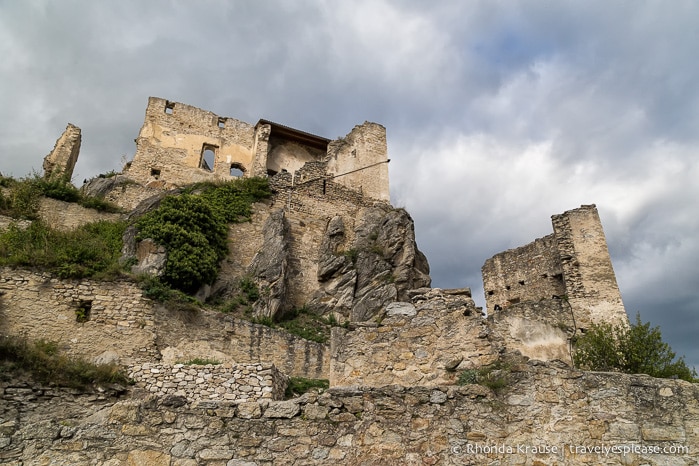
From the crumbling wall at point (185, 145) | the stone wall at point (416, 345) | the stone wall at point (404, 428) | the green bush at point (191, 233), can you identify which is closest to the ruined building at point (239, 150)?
the crumbling wall at point (185, 145)

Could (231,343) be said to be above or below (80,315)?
below

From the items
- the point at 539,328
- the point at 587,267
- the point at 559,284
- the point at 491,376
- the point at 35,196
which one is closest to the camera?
the point at 491,376

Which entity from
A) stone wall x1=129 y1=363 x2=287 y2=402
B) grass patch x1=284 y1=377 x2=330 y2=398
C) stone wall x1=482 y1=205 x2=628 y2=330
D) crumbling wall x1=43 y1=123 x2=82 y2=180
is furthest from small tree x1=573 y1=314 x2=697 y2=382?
crumbling wall x1=43 y1=123 x2=82 y2=180

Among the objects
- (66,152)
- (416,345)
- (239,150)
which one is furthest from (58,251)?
(239,150)

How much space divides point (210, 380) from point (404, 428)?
21.1ft

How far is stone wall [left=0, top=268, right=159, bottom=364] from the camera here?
36.3ft

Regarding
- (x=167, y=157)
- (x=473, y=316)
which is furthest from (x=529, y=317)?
(x=167, y=157)

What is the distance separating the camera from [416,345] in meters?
7.18

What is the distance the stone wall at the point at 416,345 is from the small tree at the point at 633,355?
8345 mm

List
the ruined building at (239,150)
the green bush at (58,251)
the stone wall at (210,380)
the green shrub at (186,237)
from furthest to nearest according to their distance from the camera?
the ruined building at (239,150) < the green shrub at (186,237) < the green bush at (58,251) < the stone wall at (210,380)

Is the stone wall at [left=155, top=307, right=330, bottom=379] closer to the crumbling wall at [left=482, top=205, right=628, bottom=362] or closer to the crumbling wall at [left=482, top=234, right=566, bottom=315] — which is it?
the crumbling wall at [left=482, top=205, right=628, bottom=362]

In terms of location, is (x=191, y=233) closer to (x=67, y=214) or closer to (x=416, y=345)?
(x=67, y=214)

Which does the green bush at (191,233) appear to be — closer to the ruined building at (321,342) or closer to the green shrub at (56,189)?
the ruined building at (321,342)

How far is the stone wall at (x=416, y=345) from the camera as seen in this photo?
6898mm
